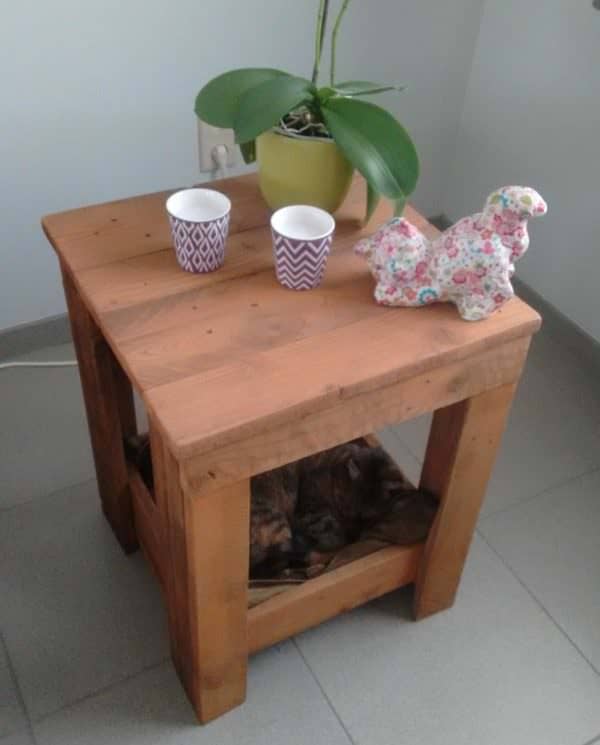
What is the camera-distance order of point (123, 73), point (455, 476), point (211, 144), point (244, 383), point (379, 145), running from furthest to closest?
point (211, 144), point (123, 73), point (455, 476), point (379, 145), point (244, 383)

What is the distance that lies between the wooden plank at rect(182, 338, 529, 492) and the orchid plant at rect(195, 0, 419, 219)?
0.69 ft

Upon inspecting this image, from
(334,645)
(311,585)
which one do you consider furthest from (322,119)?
(334,645)

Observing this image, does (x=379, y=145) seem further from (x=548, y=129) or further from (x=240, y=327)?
(x=548, y=129)

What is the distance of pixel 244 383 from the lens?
77 cm

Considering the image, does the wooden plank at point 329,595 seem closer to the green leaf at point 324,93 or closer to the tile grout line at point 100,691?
the tile grout line at point 100,691

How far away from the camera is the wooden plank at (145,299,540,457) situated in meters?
0.74

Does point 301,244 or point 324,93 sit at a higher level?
point 324,93

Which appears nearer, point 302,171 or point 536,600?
point 302,171

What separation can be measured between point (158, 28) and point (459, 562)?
3.38ft

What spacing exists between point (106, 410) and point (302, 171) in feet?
1.42

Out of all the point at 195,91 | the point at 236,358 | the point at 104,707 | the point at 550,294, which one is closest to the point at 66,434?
the point at 104,707

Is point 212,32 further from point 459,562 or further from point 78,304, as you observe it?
point 459,562

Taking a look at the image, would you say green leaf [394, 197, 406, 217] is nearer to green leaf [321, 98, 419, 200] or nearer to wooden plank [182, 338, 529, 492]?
green leaf [321, 98, 419, 200]

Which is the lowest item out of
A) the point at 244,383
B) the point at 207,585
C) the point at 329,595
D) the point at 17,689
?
the point at 17,689
